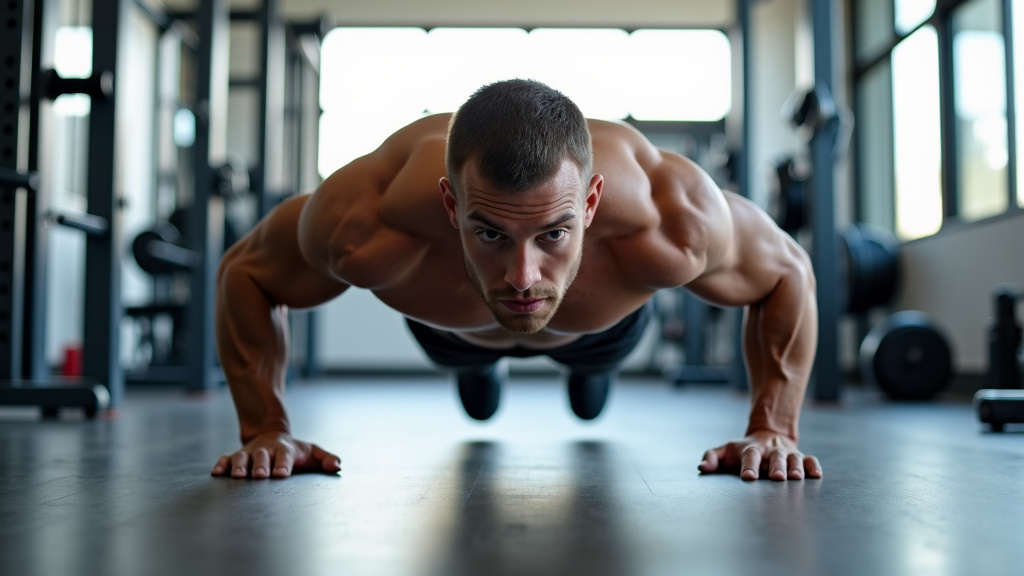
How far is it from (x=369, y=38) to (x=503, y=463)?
266 inches

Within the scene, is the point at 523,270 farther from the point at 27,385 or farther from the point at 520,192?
the point at 27,385

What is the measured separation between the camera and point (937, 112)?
5855 millimetres

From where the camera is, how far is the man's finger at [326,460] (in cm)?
175

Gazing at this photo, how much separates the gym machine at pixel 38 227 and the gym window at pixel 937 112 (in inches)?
167

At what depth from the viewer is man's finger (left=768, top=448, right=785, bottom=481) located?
1.67 metres

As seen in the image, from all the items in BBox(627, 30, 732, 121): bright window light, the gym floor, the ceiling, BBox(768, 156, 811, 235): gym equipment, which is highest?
the ceiling

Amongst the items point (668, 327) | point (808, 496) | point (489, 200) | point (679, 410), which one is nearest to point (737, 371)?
point (679, 410)

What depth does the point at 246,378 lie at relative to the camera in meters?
1.80

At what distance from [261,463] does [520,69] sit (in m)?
6.69

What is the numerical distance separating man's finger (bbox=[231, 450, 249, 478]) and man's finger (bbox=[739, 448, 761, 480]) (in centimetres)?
92

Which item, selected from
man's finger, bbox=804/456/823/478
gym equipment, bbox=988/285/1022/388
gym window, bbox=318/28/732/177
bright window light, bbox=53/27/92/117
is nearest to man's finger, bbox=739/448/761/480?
man's finger, bbox=804/456/823/478

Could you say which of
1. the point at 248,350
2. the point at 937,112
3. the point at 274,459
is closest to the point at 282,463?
the point at 274,459

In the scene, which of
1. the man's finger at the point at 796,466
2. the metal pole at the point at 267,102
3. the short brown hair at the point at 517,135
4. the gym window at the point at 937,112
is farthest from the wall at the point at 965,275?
the metal pole at the point at 267,102

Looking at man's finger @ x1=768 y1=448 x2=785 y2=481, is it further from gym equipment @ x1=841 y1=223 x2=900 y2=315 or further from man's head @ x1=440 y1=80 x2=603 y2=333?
gym equipment @ x1=841 y1=223 x2=900 y2=315
